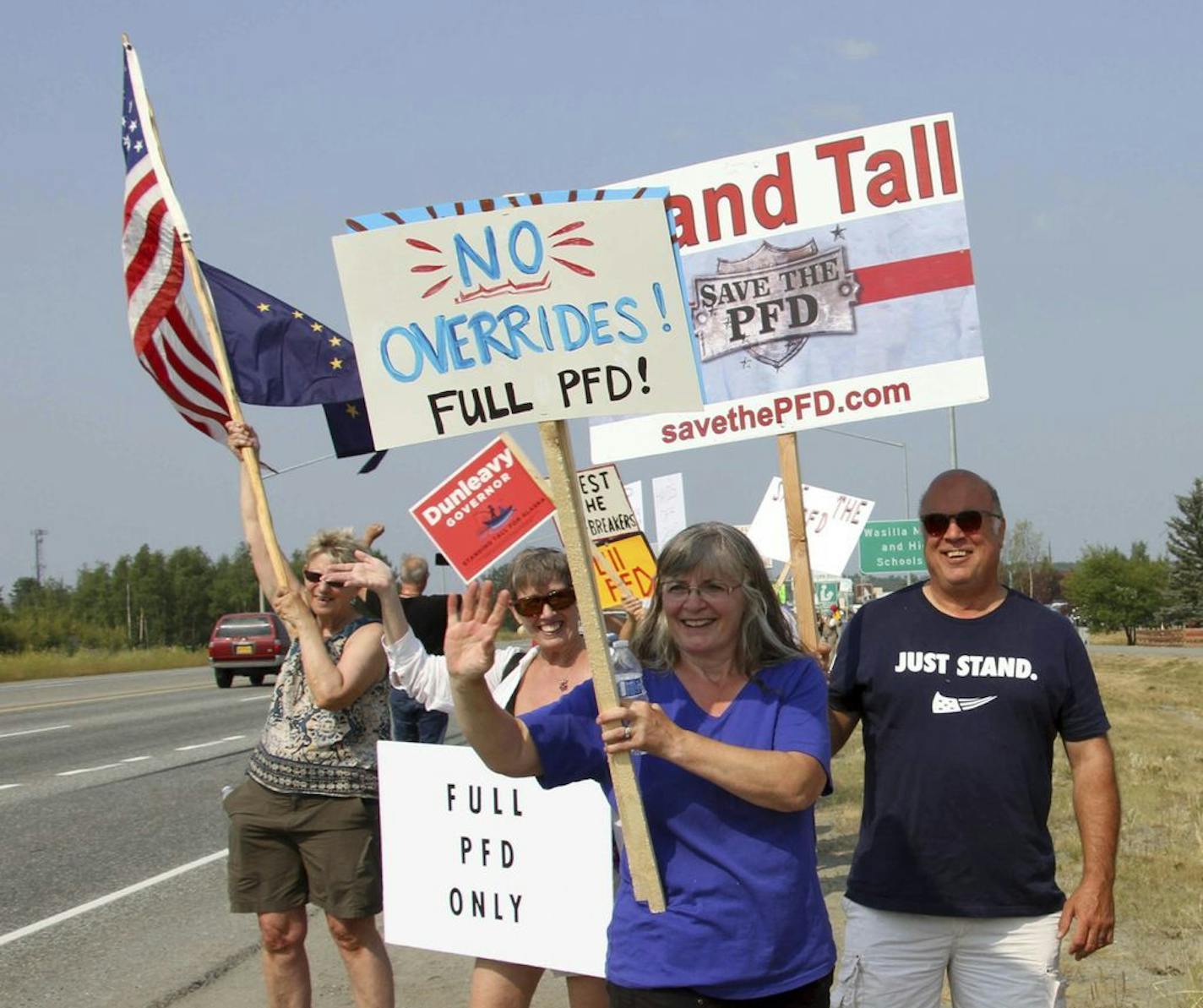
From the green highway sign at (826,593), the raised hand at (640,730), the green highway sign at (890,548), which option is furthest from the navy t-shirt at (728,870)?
the green highway sign at (826,593)

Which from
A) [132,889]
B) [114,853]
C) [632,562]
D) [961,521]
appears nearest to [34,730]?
[114,853]

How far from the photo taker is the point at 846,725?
13.6ft

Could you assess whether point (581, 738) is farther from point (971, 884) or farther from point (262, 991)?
point (262, 991)

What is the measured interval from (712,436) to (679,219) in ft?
2.81

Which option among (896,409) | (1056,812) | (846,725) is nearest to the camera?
(846,725)

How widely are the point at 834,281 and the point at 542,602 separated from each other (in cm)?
191

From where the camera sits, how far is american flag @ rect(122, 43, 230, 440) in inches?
245

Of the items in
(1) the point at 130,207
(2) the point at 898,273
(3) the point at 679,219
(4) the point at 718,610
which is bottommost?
(4) the point at 718,610

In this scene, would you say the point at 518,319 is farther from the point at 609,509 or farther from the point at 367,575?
the point at 609,509

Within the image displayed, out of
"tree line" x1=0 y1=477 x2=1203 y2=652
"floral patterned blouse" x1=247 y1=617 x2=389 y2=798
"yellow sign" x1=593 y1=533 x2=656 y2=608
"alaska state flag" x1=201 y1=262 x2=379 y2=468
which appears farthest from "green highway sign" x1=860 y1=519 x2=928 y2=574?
"tree line" x1=0 y1=477 x2=1203 y2=652

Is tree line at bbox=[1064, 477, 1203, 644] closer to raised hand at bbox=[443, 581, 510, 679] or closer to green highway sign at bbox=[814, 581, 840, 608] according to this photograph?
green highway sign at bbox=[814, 581, 840, 608]

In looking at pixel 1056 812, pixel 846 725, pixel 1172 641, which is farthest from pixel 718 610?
pixel 1172 641

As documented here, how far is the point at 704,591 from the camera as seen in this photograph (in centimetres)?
337

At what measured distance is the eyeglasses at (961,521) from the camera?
13.3 feet
